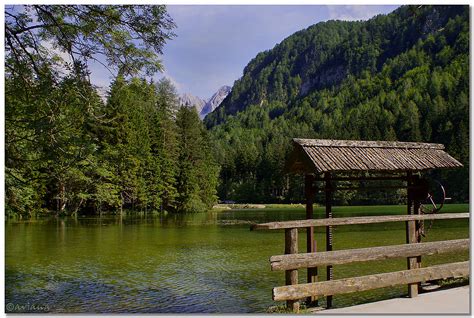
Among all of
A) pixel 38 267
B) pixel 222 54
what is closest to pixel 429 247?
pixel 222 54

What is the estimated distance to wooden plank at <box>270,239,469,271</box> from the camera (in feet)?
21.1

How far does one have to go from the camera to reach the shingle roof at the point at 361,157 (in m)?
7.88

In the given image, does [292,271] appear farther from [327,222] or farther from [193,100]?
[193,100]

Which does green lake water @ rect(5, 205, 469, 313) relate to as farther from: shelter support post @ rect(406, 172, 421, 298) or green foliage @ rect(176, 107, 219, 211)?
green foliage @ rect(176, 107, 219, 211)

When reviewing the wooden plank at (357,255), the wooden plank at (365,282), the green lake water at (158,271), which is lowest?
the green lake water at (158,271)

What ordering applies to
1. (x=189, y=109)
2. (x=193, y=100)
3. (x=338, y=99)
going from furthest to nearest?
(x=338, y=99), (x=189, y=109), (x=193, y=100)

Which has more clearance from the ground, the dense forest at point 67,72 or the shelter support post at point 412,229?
the dense forest at point 67,72

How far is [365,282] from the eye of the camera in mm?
6918

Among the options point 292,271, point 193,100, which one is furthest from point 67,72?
point 193,100

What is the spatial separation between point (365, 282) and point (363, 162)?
6.54 ft

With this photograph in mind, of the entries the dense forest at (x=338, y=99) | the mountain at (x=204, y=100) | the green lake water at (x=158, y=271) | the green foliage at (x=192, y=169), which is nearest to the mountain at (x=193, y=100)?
the mountain at (x=204, y=100)

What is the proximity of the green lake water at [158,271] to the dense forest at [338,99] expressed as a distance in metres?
43.0

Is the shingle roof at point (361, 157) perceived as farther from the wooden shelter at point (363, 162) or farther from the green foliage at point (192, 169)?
the green foliage at point (192, 169)
